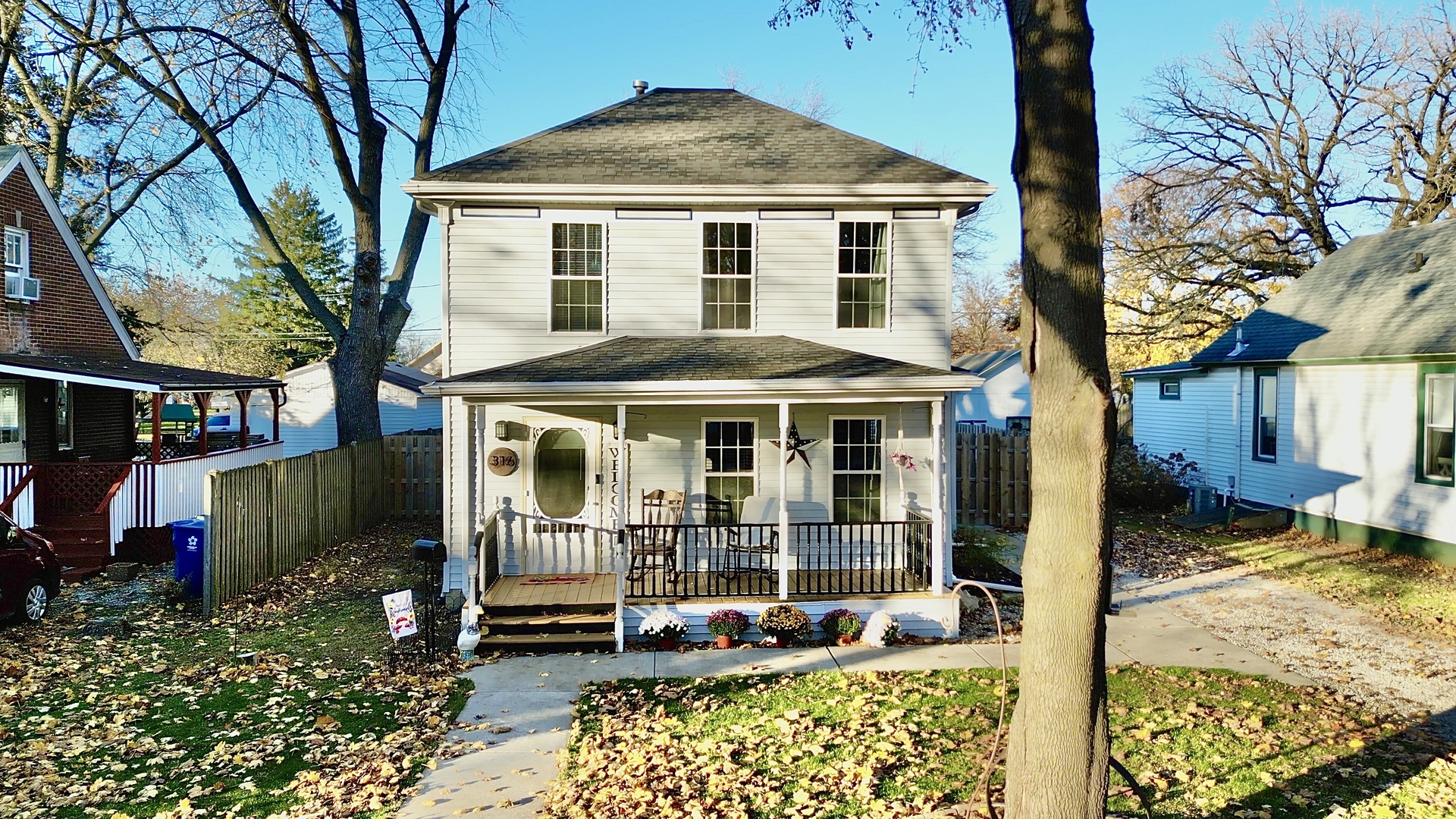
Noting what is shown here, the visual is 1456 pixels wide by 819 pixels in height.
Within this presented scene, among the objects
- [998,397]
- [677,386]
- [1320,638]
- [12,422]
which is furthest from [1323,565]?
[12,422]

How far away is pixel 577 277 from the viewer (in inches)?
430

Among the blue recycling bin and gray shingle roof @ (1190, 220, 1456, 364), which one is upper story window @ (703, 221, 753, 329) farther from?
gray shingle roof @ (1190, 220, 1456, 364)

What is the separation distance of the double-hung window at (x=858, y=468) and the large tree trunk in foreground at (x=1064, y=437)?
6822 millimetres

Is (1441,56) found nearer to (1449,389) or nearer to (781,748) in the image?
(1449,389)

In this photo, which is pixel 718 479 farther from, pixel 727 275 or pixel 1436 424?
pixel 1436 424

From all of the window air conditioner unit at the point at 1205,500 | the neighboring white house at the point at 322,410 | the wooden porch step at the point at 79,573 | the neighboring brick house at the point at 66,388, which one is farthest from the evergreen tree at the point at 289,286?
the window air conditioner unit at the point at 1205,500

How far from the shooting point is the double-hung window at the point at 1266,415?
52.7ft

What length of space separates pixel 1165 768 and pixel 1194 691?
2015mm

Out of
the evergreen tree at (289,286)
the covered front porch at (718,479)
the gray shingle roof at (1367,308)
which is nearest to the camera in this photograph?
the covered front porch at (718,479)

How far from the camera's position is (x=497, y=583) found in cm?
998

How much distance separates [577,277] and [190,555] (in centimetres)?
604

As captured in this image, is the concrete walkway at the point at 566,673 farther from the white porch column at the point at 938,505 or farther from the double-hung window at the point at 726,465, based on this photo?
the double-hung window at the point at 726,465

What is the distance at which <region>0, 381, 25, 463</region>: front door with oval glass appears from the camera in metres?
14.6

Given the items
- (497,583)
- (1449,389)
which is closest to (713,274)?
(497,583)
